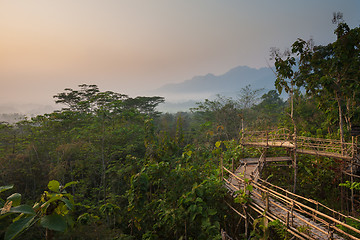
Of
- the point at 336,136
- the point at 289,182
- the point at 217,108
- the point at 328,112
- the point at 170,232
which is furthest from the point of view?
the point at 217,108

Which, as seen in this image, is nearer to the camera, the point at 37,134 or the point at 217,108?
the point at 37,134

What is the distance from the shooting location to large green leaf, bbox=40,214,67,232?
45.6 inches

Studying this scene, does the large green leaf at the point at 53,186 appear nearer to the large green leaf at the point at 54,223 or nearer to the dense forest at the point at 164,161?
the large green leaf at the point at 54,223

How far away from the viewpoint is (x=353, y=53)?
939 centimetres

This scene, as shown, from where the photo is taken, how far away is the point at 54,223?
3.85ft

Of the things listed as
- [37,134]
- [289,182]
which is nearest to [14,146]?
[37,134]

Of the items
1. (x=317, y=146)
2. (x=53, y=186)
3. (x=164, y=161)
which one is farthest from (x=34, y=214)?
(x=317, y=146)

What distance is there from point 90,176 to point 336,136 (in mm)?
18150

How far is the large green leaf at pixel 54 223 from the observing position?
1158mm

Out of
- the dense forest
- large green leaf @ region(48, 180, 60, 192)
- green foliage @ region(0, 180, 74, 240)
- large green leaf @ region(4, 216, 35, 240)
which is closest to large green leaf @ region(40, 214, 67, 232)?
green foliage @ region(0, 180, 74, 240)

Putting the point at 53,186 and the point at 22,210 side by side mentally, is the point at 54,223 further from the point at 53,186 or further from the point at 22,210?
the point at 53,186

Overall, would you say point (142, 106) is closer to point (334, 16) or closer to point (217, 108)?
point (217, 108)

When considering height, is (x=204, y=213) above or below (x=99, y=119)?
below

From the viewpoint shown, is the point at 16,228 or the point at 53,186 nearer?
the point at 16,228
